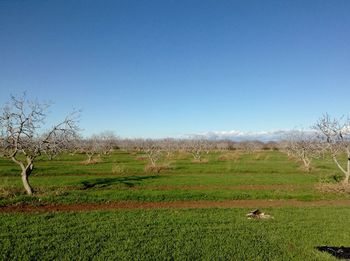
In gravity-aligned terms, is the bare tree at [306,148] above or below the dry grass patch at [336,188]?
above

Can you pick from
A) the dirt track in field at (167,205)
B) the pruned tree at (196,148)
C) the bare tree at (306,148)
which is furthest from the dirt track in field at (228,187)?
the pruned tree at (196,148)

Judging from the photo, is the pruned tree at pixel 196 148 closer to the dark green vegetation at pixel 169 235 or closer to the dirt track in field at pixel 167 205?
the dirt track in field at pixel 167 205

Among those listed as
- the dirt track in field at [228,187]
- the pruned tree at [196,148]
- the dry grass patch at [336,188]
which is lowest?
the dirt track in field at [228,187]

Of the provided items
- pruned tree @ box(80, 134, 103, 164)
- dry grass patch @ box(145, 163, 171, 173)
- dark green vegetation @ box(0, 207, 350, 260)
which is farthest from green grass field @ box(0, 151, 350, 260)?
pruned tree @ box(80, 134, 103, 164)

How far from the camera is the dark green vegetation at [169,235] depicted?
11.8 meters

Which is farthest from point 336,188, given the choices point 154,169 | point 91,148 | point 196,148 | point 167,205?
point 196,148

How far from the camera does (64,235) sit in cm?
1384

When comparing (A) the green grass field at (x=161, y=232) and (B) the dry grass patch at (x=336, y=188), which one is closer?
(A) the green grass field at (x=161, y=232)

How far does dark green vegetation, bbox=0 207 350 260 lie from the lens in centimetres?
1183

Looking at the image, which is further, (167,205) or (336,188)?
(336,188)

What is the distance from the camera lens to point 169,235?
1429 cm

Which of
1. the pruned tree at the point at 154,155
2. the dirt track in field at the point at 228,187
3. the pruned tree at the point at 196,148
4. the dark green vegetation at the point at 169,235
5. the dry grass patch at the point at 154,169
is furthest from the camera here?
the pruned tree at the point at 196,148

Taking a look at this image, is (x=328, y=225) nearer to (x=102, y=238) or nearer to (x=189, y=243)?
(x=189, y=243)

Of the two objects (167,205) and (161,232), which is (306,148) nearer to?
(167,205)
